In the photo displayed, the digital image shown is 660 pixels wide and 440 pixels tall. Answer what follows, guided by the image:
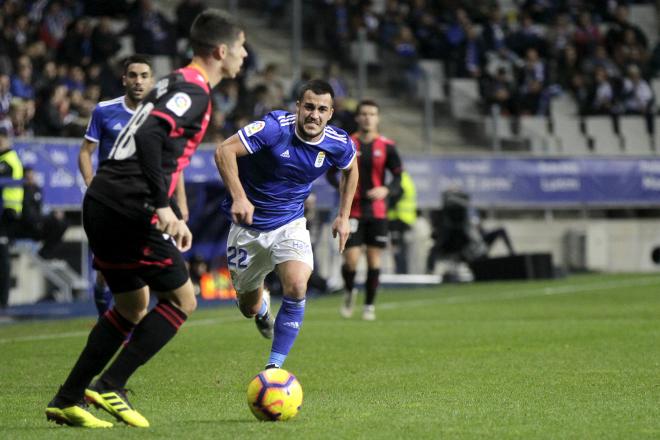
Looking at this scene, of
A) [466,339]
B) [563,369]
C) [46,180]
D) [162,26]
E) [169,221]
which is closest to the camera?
[169,221]

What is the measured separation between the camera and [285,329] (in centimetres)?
878

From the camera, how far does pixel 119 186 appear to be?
6.63 meters

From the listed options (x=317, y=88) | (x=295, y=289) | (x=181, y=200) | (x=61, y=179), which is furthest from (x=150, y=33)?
(x=295, y=289)

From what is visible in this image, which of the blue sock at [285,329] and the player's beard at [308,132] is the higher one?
the player's beard at [308,132]

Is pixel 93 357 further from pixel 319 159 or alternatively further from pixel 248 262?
pixel 319 159

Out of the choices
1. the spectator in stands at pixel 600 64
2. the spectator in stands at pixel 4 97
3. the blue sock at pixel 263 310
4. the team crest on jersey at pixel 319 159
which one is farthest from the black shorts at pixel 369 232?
the spectator in stands at pixel 600 64

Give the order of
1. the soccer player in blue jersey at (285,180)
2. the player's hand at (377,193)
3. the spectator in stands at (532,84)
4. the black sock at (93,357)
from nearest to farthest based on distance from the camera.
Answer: the black sock at (93,357) < the soccer player in blue jersey at (285,180) < the player's hand at (377,193) < the spectator in stands at (532,84)

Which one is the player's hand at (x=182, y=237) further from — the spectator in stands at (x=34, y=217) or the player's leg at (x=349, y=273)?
the spectator in stands at (x=34, y=217)

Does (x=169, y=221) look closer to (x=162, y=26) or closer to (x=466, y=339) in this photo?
(x=466, y=339)

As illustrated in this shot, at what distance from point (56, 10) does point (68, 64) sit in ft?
4.84

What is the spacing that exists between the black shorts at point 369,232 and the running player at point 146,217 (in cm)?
859

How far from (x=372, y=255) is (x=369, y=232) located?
12.0 inches

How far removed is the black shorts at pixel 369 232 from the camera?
605 inches

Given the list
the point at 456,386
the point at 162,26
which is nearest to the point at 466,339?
the point at 456,386
